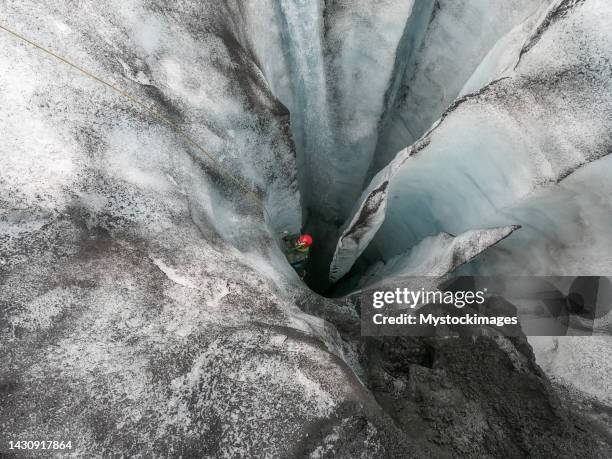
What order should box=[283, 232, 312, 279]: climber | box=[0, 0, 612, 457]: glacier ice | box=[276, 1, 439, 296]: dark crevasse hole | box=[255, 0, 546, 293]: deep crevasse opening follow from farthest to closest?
box=[283, 232, 312, 279]: climber, box=[276, 1, 439, 296]: dark crevasse hole, box=[255, 0, 546, 293]: deep crevasse opening, box=[0, 0, 612, 457]: glacier ice

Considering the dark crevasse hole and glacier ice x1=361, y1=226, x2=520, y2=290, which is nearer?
glacier ice x1=361, y1=226, x2=520, y2=290

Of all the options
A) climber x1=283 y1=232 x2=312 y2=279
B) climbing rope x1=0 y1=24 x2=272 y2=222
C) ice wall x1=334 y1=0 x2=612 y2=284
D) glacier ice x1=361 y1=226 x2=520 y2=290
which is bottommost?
glacier ice x1=361 y1=226 x2=520 y2=290

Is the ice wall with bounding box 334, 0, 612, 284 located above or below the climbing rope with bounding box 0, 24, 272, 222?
below

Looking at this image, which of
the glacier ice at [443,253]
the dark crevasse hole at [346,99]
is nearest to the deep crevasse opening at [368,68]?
the dark crevasse hole at [346,99]

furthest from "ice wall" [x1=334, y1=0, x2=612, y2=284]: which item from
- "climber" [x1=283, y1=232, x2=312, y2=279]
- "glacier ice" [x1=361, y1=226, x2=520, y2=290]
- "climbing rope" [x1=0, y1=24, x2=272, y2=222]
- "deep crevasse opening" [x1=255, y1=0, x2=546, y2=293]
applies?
"climber" [x1=283, y1=232, x2=312, y2=279]

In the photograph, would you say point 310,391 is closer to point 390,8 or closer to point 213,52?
point 213,52

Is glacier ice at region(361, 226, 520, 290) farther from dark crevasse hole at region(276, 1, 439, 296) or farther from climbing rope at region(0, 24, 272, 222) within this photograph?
climbing rope at region(0, 24, 272, 222)
